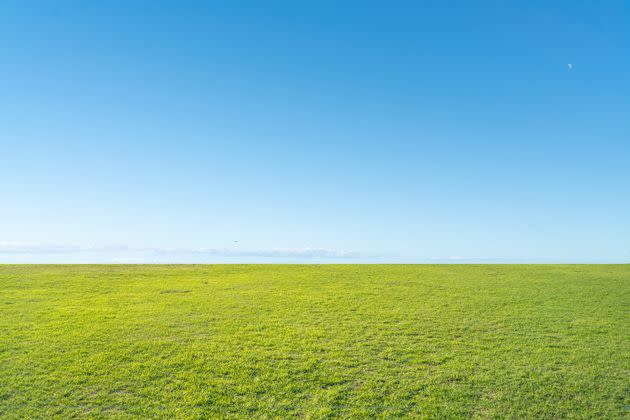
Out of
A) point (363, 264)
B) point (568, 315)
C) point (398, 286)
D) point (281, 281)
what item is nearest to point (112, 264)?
point (281, 281)

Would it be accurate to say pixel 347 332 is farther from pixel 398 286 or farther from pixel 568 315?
pixel 568 315

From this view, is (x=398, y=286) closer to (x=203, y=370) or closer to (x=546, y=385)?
(x=546, y=385)

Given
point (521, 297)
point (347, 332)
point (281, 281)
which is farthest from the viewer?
point (281, 281)

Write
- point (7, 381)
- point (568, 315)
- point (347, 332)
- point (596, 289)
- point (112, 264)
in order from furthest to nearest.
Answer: point (112, 264)
point (596, 289)
point (568, 315)
point (347, 332)
point (7, 381)

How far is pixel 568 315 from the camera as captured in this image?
9898mm

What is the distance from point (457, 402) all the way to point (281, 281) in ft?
29.3

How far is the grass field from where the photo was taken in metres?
5.56

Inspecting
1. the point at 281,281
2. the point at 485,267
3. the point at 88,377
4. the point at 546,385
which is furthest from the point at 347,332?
the point at 485,267

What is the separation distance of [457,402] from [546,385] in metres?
1.71

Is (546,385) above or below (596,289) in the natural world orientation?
below

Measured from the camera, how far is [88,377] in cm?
620

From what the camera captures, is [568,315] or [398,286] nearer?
[568,315]

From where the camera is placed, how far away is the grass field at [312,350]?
18.2 ft

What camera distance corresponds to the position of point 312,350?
726cm
